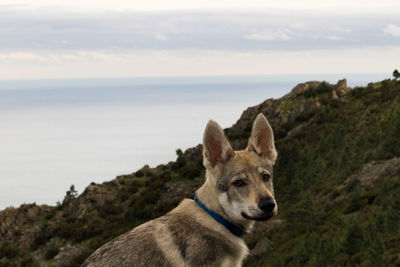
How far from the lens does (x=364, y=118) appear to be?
195ft

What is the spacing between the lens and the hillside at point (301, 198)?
90.6 ft

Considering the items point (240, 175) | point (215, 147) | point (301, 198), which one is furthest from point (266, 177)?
point (301, 198)

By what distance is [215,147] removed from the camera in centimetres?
708

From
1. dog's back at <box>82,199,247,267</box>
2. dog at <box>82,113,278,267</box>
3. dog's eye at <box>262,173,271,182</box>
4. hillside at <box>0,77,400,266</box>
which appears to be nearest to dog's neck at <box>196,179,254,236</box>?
dog at <box>82,113,278,267</box>

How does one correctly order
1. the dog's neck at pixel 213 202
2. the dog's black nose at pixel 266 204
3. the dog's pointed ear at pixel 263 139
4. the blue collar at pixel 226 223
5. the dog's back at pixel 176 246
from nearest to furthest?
1. the dog's back at pixel 176 246
2. the dog's black nose at pixel 266 204
3. the blue collar at pixel 226 223
4. the dog's neck at pixel 213 202
5. the dog's pointed ear at pixel 263 139

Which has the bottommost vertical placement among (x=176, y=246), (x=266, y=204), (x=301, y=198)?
(x=301, y=198)

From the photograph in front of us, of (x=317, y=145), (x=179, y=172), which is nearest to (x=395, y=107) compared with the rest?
(x=317, y=145)

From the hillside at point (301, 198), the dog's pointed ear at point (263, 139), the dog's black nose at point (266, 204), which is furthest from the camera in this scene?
the hillside at point (301, 198)

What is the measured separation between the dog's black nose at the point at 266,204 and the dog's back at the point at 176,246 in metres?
0.65

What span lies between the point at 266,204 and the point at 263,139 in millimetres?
1501

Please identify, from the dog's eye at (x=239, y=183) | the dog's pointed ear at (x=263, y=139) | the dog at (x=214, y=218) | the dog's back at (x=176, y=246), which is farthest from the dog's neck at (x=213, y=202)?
the dog's pointed ear at (x=263, y=139)

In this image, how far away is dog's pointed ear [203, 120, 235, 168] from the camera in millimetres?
6926

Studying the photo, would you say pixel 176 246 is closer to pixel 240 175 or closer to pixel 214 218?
pixel 214 218

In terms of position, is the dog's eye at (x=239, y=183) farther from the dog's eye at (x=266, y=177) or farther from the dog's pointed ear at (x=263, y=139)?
the dog's pointed ear at (x=263, y=139)
